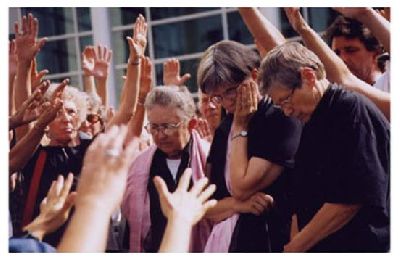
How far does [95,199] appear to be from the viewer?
111cm

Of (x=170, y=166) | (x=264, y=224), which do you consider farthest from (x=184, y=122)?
(x=264, y=224)

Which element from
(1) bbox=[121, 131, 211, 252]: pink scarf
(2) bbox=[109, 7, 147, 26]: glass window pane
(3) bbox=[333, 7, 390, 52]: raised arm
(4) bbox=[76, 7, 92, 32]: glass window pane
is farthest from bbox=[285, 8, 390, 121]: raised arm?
(4) bbox=[76, 7, 92, 32]: glass window pane

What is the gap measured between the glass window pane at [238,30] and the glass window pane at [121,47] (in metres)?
0.25

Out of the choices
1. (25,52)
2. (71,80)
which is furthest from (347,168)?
(25,52)

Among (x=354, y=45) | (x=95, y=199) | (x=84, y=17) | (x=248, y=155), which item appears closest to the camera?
(x=95, y=199)

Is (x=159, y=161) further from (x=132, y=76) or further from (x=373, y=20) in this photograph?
(x=373, y=20)

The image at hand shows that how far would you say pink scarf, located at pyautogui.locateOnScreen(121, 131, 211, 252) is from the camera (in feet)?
5.57

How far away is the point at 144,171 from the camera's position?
1.71m

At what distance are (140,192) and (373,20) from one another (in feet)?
2.57

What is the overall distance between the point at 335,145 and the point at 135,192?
0.57 m
